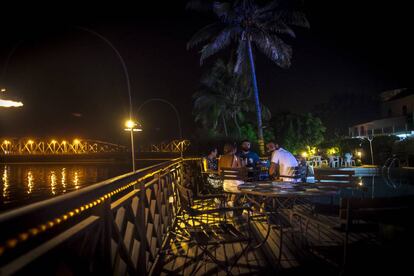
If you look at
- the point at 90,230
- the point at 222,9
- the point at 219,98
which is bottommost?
the point at 90,230

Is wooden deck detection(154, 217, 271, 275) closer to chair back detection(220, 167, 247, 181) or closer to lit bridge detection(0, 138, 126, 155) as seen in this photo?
chair back detection(220, 167, 247, 181)

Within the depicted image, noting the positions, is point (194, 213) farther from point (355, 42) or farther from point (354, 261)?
point (355, 42)

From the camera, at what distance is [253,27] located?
1858 cm

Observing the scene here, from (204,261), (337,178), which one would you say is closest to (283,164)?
(337,178)

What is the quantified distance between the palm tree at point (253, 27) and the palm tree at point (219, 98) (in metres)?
10.3

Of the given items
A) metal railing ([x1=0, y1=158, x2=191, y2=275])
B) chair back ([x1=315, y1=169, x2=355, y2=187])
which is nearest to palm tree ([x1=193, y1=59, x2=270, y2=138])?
chair back ([x1=315, y1=169, x2=355, y2=187])

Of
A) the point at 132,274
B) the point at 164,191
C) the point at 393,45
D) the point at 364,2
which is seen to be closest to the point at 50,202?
the point at 132,274

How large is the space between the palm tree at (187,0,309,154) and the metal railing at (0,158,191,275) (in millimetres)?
15016

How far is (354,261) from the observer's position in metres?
3.08

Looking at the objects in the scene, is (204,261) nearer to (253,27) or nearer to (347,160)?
(253,27)

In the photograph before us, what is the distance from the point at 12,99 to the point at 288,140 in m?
23.8

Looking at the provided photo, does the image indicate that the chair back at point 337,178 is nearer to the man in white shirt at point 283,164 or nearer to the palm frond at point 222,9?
the man in white shirt at point 283,164

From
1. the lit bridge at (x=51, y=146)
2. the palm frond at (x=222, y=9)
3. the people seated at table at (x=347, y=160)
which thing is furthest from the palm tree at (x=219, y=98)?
the lit bridge at (x=51, y=146)

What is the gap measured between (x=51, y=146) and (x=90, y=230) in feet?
315
